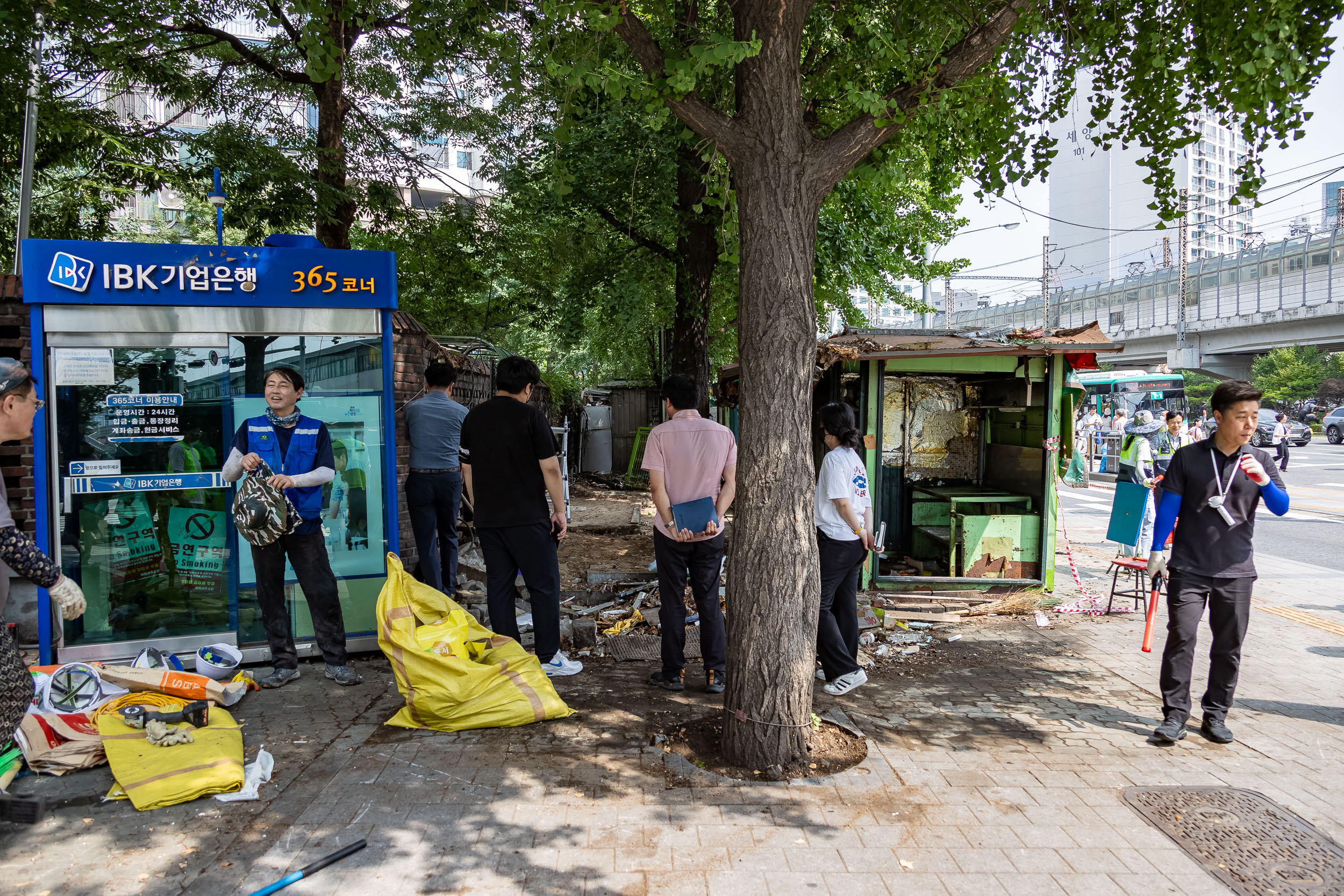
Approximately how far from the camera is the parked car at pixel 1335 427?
3650cm

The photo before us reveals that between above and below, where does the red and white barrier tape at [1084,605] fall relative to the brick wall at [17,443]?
below

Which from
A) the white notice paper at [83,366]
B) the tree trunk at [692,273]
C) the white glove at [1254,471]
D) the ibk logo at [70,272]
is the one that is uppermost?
the tree trunk at [692,273]

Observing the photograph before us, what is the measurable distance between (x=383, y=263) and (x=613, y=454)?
16.3 meters

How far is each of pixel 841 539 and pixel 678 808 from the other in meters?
2.09

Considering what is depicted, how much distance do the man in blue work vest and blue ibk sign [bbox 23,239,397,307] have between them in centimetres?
63

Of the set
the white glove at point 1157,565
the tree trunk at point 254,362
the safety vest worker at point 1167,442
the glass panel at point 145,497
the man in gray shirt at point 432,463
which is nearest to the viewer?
the white glove at point 1157,565

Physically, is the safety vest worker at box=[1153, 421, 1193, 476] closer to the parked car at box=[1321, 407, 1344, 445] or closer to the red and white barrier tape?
the red and white barrier tape

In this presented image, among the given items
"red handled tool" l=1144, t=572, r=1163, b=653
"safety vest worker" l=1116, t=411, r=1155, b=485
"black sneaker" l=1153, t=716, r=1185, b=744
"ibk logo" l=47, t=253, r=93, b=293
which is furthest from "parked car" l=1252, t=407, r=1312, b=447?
"ibk logo" l=47, t=253, r=93, b=293

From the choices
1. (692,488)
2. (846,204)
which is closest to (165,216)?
(846,204)

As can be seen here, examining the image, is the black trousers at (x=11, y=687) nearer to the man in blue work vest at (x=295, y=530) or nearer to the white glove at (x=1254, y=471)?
the man in blue work vest at (x=295, y=530)

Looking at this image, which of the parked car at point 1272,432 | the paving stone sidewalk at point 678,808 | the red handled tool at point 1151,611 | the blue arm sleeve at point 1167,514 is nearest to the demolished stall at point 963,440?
the red handled tool at point 1151,611

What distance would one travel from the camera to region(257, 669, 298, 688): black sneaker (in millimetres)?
5125

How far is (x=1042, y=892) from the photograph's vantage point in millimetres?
2973

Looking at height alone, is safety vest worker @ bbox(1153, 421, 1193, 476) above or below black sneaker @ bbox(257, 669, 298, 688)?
above
